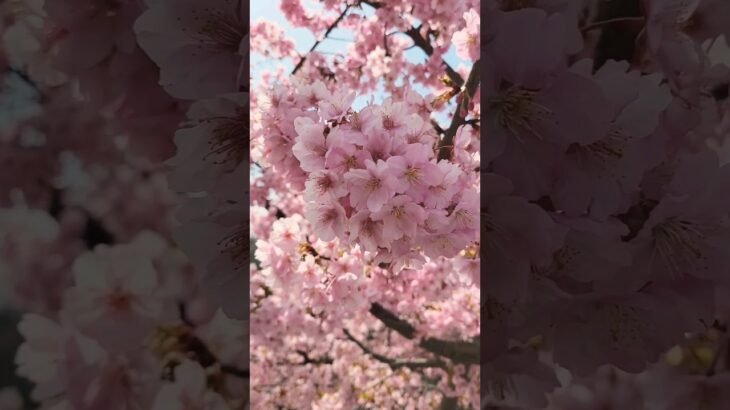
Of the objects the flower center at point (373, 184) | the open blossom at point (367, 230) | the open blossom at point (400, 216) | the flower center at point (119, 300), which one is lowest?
the flower center at point (119, 300)

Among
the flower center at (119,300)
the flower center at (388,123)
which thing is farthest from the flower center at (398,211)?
the flower center at (119,300)

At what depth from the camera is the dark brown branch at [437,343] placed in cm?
146

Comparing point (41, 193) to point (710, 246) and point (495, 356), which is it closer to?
point (495, 356)

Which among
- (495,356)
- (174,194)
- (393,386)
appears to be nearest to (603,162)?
(495,356)

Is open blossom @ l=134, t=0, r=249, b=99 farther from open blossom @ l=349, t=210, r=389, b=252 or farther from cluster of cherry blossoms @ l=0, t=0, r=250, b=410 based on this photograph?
open blossom @ l=349, t=210, r=389, b=252

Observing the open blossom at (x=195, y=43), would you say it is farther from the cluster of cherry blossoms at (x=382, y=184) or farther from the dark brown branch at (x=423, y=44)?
the dark brown branch at (x=423, y=44)

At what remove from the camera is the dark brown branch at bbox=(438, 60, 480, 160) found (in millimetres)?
1002

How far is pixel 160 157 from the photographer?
643 millimetres

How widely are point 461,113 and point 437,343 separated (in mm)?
688

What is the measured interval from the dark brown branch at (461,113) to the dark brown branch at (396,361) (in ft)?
2.13

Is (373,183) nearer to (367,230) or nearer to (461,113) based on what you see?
(367,230)

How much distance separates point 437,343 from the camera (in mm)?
1488

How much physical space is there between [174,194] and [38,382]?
10.6 inches

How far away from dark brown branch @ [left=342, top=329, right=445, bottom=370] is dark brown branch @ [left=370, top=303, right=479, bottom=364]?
29 millimetres
